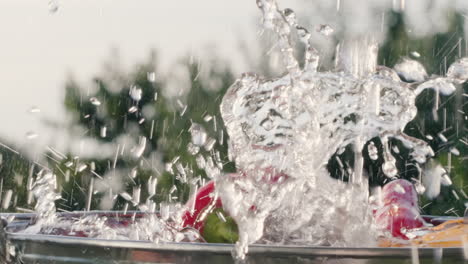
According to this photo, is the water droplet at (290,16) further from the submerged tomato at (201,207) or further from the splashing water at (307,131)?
the submerged tomato at (201,207)

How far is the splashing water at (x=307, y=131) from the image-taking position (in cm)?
59

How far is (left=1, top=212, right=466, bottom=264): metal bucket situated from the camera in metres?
0.39

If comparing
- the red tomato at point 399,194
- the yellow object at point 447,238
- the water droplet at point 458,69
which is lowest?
the yellow object at point 447,238

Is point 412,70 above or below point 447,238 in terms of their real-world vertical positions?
above

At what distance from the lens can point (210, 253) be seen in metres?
0.40

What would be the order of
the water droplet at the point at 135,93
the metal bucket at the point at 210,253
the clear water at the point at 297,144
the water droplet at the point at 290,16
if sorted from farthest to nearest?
the water droplet at the point at 135,93 < the water droplet at the point at 290,16 < the clear water at the point at 297,144 < the metal bucket at the point at 210,253

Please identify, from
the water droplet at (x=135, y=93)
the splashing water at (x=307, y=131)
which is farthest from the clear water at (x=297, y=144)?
the water droplet at (x=135, y=93)

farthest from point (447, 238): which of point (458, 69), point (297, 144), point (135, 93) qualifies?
point (135, 93)

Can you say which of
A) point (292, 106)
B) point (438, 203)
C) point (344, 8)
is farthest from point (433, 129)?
point (292, 106)

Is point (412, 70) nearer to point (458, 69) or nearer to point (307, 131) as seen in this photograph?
point (458, 69)

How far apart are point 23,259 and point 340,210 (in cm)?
29

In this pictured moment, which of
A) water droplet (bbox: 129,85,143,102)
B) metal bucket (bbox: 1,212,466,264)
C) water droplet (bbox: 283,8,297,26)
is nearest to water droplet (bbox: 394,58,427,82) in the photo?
water droplet (bbox: 283,8,297,26)

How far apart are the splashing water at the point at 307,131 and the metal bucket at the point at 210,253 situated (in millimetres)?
143

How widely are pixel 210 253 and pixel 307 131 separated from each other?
1.41ft
